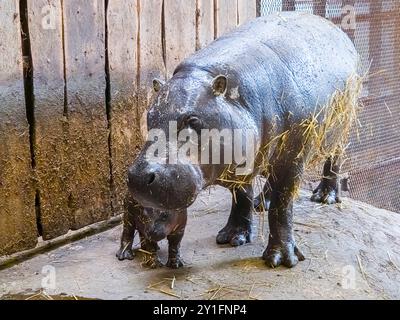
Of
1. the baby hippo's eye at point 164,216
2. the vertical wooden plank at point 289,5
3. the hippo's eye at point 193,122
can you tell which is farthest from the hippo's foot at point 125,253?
the vertical wooden plank at point 289,5

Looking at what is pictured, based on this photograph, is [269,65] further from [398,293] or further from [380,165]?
[380,165]

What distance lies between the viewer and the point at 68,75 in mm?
2914

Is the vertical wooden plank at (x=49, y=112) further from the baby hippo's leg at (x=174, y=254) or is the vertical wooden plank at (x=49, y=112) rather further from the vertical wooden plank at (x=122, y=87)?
the baby hippo's leg at (x=174, y=254)

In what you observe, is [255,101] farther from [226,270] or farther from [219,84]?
[226,270]

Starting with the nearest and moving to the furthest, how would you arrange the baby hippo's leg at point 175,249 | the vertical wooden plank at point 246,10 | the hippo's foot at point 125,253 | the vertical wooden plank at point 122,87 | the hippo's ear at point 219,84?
the hippo's ear at point 219,84, the baby hippo's leg at point 175,249, the hippo's foot at point 125,253, the vertical wooden plank at point 122,87, the vertical wooden plank at point 246,10

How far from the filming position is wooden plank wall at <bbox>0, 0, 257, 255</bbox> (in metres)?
2.72

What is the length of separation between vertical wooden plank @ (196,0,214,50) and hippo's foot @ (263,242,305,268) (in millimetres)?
1408

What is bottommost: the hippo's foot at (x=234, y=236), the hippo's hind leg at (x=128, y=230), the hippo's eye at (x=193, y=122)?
the hippo's foot at (x=234, y=236)

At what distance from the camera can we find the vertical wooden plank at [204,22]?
3.59 meters

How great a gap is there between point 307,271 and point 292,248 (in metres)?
0.13

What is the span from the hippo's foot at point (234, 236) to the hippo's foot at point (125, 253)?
0.45 meters

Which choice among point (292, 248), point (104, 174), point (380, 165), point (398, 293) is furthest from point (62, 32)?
point (380, 165)

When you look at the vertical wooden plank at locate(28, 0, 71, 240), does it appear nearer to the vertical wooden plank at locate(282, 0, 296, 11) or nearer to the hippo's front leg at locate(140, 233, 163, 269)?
the hippo's front leg at locate(140, 233, 163, 269)
